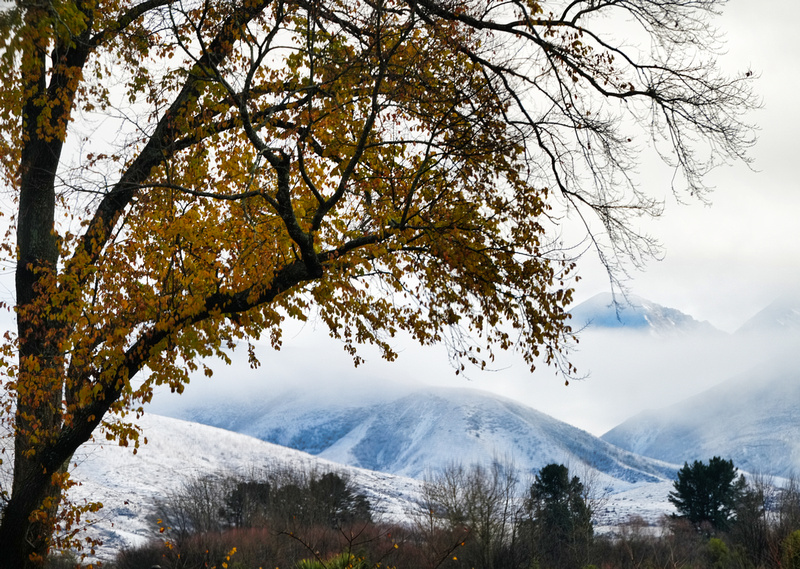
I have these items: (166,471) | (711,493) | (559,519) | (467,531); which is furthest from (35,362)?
(166,471)

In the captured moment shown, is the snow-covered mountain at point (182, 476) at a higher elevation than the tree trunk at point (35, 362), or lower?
lower

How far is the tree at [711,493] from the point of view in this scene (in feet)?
190

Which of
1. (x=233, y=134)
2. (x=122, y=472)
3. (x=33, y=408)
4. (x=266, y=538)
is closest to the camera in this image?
(x=33, y=408)

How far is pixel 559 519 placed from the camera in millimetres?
57844

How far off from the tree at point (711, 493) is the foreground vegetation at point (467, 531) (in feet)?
0.35

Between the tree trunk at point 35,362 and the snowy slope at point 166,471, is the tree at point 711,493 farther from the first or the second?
the tree trunk at point 35,362

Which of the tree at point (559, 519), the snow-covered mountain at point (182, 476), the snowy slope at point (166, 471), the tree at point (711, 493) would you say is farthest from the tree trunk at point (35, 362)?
the tree at point (711, 493)

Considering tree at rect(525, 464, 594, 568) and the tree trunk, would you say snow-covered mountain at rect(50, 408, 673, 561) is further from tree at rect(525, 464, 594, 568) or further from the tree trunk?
the tree trunk

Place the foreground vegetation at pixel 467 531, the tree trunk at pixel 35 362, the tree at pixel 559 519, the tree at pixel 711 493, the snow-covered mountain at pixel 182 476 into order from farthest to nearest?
the snow-covered mountain at pixel 182 476 → the tree at pixel 711 493 → the tree at pixel 559 519 → the foreground vegetation at pixel 467 531 → the tree trunk at pixel 35 362

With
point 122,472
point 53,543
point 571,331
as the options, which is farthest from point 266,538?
point 122,472

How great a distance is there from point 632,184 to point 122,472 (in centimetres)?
10558

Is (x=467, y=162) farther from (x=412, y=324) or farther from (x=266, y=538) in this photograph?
(x=266, y=538)

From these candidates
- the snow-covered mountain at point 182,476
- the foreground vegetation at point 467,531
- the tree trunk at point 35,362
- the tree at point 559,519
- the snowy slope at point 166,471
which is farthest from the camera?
the snow-covered mountain at point 182,476

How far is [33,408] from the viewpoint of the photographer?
959cm
